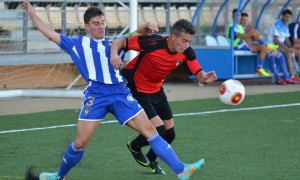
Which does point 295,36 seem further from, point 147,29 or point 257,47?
point 147,29

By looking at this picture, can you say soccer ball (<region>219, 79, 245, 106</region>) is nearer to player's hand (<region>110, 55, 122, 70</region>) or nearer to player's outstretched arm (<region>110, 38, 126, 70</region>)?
player's outstretched arm (<region>110, 38, 126, 70</region>)

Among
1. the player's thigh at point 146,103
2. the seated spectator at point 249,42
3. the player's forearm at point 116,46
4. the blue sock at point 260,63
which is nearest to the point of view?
the player's forearm at point 116,46

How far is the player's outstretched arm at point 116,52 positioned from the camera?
665 centimetres

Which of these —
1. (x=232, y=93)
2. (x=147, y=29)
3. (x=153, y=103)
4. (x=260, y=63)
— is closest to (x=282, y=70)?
(x=260, y=63)

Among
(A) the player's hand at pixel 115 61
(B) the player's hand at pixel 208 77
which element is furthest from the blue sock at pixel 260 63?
(A) the player's hand at pixel 115 61

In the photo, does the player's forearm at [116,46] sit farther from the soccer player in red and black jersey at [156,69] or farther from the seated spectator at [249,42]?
the seated spectator at [249,42]

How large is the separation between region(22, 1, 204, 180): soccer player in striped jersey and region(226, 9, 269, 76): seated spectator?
10412 millimetres

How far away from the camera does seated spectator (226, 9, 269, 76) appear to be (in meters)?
17.2

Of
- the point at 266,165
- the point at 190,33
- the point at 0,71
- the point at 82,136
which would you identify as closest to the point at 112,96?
the point at 82,136

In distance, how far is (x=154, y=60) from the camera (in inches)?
290

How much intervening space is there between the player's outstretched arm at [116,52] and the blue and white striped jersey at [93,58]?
4.6 inches

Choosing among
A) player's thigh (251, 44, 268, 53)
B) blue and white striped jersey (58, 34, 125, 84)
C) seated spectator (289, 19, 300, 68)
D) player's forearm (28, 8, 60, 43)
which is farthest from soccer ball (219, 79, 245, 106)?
Answer: seated spectator (289, 19, 300, 68)

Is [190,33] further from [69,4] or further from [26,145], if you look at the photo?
[69,4]

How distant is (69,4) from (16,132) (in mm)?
5940
